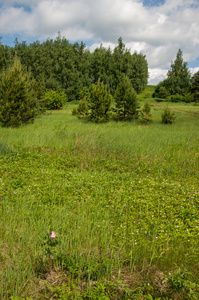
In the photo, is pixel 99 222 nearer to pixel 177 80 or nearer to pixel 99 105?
pixel 99 105

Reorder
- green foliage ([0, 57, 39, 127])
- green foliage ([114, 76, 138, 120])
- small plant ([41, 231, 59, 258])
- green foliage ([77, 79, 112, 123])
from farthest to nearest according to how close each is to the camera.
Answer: green foliage ([114, 76, 138, 120]) < green foliage ([77, 79, 112, 123]) < green foliage ([0, 57, 39, 127]) < small plant ([41, 231, 59, 258])

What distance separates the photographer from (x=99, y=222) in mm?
4012

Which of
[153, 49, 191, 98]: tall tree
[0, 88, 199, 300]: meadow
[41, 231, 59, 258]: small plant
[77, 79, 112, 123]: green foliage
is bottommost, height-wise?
[0, 88, 199, 300]: meadow

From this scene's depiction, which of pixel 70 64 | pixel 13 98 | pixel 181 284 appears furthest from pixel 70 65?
pixel 181 284

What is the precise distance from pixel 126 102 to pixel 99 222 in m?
16.4

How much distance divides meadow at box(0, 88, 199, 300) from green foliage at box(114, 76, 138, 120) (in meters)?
10.7

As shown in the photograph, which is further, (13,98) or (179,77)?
(179,77)

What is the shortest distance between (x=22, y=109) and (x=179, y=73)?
53.4 metres

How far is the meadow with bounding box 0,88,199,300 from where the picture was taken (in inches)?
106

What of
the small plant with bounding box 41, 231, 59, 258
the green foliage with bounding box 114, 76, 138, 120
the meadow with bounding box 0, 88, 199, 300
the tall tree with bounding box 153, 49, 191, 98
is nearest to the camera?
the meadow with bounding box 0, 88, 199, 300

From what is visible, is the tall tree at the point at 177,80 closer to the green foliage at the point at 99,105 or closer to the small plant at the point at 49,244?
the green foliage at the point at 99,105

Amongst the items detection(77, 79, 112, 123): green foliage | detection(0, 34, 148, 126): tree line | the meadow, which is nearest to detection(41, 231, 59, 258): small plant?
the meadow

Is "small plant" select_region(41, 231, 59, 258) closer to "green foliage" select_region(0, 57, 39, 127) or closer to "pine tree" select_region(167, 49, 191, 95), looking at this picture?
"green foliage" select_region(0, 57, 39, 127)

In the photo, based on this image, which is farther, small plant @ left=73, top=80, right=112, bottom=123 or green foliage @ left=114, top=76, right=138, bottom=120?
green foliage @ left=114, top=76, right=138, bottom=120
